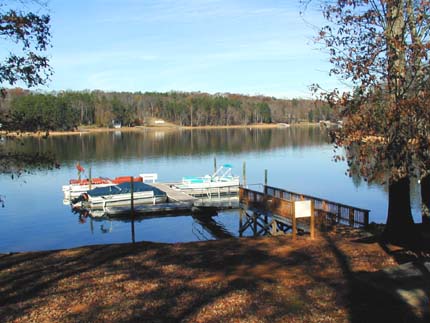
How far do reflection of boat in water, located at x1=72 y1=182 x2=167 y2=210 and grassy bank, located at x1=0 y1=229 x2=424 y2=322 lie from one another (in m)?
21.1

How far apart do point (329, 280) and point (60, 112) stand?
4834 inches

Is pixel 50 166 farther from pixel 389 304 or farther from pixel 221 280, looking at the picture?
pixel 389 304

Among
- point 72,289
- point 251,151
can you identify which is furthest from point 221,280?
point 251,151

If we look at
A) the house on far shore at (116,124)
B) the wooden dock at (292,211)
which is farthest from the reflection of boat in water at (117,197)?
the house on far shore at (116,124)

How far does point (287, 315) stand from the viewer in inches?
295

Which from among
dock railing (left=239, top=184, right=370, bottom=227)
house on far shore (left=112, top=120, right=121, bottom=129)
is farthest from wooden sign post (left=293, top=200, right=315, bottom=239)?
house on far shore (left=112, top=120, right=121, bottom=129)

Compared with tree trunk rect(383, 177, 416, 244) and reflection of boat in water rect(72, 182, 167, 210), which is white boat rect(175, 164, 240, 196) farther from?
tree trunk rect(383, 177, 416, 244)

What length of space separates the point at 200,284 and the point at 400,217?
612cm

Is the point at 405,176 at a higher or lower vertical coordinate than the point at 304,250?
higher

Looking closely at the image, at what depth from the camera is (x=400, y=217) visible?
490 inches

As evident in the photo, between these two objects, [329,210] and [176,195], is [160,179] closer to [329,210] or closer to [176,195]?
[176,195]

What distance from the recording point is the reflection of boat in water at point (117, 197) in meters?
33.9

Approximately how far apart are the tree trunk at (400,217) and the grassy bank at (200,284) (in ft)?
2.22

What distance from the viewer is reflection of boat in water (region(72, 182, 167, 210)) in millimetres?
33906
